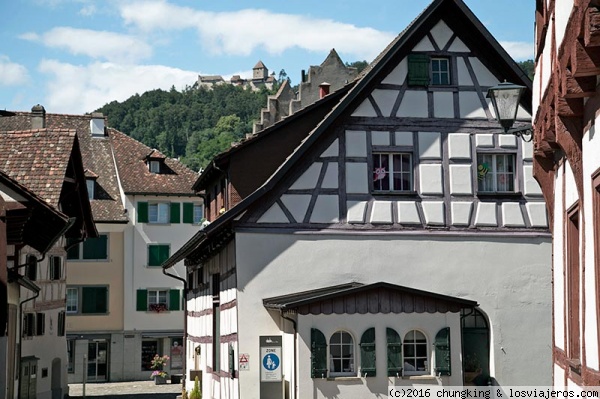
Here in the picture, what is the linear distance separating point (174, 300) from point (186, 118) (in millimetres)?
108970

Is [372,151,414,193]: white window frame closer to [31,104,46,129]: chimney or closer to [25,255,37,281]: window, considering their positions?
[25,255,37,281]: window

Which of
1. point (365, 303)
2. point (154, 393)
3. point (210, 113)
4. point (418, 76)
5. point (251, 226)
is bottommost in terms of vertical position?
point (154, 393)

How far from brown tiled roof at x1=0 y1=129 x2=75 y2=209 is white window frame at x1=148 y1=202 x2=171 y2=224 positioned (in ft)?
71.3

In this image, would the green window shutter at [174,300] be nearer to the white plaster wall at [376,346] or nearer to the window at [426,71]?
the window at [426,71]

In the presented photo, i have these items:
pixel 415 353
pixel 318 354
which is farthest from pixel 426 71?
pixel 318 354

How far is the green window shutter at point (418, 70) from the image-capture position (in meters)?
23.6

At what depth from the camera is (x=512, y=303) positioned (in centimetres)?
2314

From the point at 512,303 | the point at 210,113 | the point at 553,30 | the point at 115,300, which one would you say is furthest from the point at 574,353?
the point at 210,113

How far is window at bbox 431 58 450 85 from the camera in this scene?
23.8m

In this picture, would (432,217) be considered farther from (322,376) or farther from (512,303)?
(322,376)

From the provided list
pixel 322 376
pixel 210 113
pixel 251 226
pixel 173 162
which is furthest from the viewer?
pixel 210 113

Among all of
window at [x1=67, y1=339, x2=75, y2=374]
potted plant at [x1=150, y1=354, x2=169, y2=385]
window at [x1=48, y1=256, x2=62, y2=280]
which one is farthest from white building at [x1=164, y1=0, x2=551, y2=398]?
window at [x1=67, y1=339, x2=75, y2=374]

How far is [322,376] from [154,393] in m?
22.7

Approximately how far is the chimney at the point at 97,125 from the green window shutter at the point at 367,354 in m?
38.6
